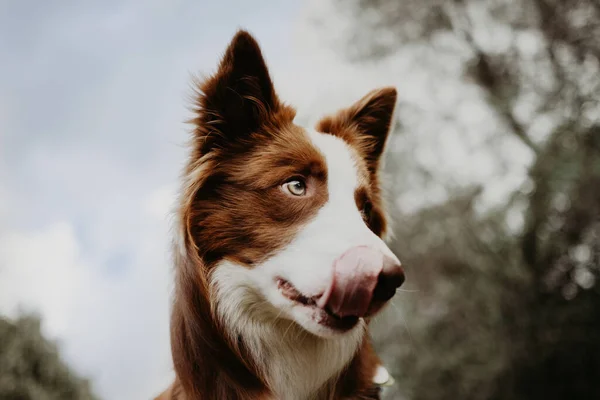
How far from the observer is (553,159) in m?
6.02

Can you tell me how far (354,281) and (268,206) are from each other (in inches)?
17.9

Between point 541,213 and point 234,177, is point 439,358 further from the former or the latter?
point 234,177

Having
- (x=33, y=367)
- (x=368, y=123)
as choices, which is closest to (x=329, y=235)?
(x=368, y=123)

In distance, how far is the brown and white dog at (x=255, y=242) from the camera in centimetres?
160

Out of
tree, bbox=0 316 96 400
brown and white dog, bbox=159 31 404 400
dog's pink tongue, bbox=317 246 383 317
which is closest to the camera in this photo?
dog's pink tongue, bbox=317 246 383 317

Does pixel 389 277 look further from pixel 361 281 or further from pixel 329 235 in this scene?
pixel 329 235

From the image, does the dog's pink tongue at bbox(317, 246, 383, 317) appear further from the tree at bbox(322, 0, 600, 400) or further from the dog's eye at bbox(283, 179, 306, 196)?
the tree at bbox(322, 0, 600, 400)

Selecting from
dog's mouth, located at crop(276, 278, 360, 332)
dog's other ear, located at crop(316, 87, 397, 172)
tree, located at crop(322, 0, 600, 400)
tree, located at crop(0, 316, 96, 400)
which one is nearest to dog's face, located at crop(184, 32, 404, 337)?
dog's mouth, located at crop(276, 278, 360, 332)

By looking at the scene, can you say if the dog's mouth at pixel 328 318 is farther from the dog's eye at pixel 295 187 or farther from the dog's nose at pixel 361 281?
the dog's eye at pixel 295 187

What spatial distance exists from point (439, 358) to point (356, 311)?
219 inches

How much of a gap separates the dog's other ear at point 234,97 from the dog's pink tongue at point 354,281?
2.19 ft

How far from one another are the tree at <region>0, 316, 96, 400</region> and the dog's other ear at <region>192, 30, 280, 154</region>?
238 centimetres

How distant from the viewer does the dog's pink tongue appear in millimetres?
1317

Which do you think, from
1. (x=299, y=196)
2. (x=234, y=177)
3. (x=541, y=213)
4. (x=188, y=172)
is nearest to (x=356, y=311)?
(x=299, y=196)
